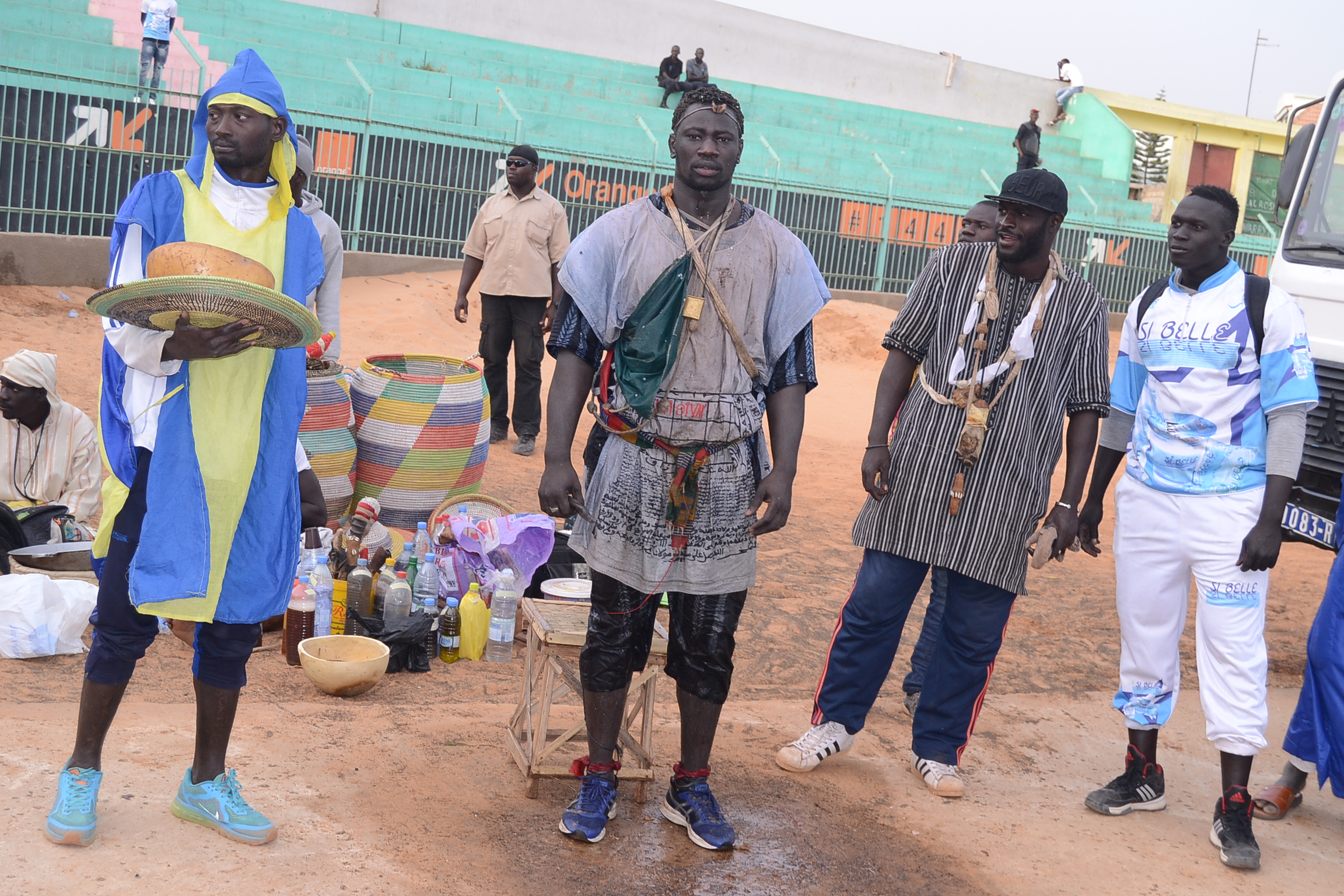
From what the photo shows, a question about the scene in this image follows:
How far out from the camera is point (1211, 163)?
33688mm

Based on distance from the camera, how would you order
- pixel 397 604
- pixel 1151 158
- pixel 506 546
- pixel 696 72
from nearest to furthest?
pixel 397 604
pixel 506 546
pixel 696 72
pixel 1151 158

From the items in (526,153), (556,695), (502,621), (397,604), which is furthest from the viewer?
(526,153)

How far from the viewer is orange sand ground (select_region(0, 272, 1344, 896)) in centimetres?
334

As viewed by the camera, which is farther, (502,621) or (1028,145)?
(1028,145)

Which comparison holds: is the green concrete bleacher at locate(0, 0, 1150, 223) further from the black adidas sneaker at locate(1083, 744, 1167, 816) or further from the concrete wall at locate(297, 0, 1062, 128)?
the black adidas sneaker at locate(1083, 744, 1167, 816)

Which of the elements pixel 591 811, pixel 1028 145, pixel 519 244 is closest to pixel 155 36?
pixel 519 244

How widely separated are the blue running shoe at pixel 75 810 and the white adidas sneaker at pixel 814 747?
7.58 feet

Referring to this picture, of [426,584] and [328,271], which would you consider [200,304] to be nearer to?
[426,584]

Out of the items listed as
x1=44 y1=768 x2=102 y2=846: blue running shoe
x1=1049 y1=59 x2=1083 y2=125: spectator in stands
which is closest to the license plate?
x1=44 y1=768 x2=102 y2=846: blue running shoe

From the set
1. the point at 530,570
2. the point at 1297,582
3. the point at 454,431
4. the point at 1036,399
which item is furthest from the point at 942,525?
the point at 1297,582

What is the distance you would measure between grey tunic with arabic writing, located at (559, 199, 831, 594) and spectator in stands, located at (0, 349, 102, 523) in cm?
351

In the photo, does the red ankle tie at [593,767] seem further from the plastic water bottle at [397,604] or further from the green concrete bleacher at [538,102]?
the green concrete bleacher at [538,102]

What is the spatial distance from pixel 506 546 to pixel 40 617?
1931 millimetres

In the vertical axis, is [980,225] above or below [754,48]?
below
